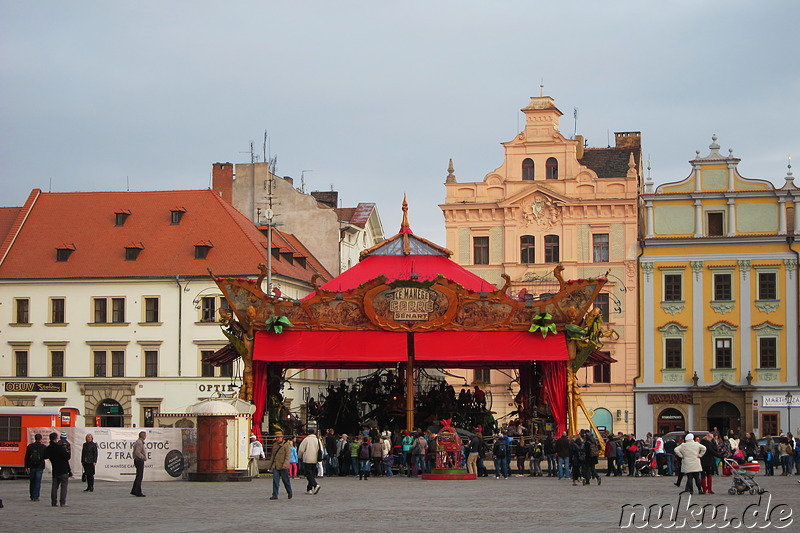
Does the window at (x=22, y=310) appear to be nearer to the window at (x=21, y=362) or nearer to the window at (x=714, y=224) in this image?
the window at (x=21, y=362)

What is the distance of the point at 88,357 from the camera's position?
6562 centimetres

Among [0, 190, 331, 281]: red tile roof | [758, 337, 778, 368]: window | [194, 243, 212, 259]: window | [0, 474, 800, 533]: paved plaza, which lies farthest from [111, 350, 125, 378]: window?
[0, 474, 800, 533]: paved plaza

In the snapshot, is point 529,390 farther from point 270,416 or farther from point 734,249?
point 734,249

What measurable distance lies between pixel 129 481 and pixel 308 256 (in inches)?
1655

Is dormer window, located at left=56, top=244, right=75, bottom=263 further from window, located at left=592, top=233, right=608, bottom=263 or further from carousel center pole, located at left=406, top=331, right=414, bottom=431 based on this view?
carousel center pole, located at left=406, top=331, right=414, bottom=431

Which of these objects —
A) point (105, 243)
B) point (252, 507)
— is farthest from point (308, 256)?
point (252, 507)

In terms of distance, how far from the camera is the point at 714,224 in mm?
63969

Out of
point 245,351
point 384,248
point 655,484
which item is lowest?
Answer: point 655,484

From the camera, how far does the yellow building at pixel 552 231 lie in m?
64.2

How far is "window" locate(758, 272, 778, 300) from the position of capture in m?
63.5

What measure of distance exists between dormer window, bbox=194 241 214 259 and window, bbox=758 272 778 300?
2453 cm

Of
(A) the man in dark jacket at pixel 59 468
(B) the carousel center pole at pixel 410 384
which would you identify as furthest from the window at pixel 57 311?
(A) the man in dark jacket at pixel 59 468

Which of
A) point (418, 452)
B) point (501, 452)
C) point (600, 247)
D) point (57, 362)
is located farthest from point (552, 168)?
point (501, 452)

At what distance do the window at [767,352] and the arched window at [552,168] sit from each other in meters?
11.5
